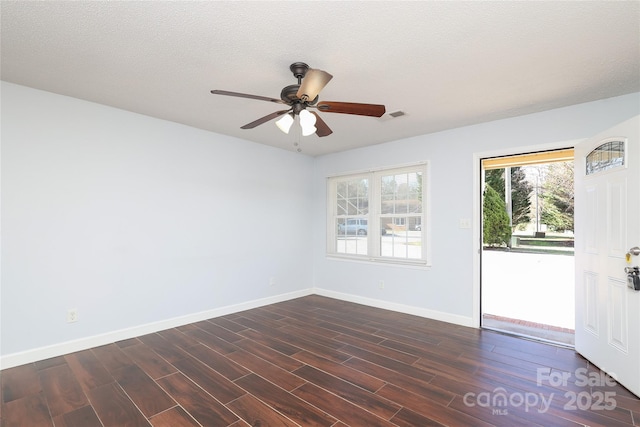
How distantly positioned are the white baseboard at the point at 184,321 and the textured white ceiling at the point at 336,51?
2435mm

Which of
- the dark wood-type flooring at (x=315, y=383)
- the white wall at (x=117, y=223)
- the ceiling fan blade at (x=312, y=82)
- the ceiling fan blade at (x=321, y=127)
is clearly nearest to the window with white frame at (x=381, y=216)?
the white wall at (x=117, y=223)

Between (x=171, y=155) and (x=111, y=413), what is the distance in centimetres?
272

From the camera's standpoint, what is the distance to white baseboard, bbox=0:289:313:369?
8.87 ft

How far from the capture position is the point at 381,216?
478 cm

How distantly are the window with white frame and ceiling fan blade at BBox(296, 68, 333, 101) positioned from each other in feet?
8.91

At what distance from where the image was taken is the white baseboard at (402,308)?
12.6 feet

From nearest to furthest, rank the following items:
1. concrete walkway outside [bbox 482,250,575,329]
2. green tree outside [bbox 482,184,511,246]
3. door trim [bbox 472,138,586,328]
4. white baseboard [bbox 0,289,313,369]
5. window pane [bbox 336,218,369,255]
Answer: white baseboard [bbox 0,289,313,369] → door trim [bbox 472,138,586,328] → concrete walkway outside [bbox 482,250,575,329] → window pane [bbox 336,218,369,255] → green tree outside [bbox 482,184,511,246]

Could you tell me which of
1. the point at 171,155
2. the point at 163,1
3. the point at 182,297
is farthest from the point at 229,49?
the point at 182,297

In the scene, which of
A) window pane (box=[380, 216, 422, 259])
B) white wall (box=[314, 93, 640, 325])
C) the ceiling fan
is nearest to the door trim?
white wall (box=[314, 93, 640, 325])

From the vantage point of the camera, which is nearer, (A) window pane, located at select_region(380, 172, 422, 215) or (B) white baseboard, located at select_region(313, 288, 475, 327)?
(B) white baseboard, located at select_region(313, 288, 475, 327)

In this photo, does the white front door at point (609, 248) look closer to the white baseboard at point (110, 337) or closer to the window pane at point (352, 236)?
the window pane at point (352, 236)

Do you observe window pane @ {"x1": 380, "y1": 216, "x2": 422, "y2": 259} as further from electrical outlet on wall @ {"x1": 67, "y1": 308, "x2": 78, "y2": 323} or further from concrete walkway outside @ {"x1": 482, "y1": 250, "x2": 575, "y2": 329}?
electrical outlet on wall @ {"x1": 67, "y1": 308, "x2": 78, "y2": 323}

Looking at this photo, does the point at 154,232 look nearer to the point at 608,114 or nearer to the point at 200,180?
the point at 200,180

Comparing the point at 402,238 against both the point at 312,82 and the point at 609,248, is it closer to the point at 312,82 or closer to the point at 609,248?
the point at 609,248
